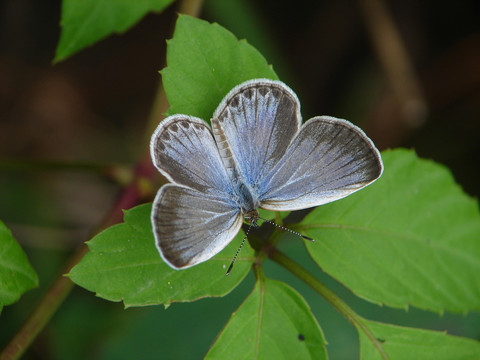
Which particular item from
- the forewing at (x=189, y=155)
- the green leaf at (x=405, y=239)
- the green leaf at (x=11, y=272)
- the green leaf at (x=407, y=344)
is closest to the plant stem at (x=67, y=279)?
the green leaf at (x=11, y=272)

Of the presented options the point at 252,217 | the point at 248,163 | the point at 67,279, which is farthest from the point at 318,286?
the point at 67,279

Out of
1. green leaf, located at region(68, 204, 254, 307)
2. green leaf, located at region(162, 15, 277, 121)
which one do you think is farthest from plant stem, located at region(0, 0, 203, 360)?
green leaf, located at region(162, 15, 277, 121)

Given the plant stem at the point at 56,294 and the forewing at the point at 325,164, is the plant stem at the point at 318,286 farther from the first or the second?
the plant stem at the point at 56,294

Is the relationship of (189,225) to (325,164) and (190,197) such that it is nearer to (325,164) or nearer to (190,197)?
(190,197)

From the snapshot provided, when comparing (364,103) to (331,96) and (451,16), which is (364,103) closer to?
(331,96)

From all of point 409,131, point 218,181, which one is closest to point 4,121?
point 218,181

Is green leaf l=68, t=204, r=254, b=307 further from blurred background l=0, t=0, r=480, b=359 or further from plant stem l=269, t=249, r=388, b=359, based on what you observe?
blurred background l=0, t=0, r=480, b=359
